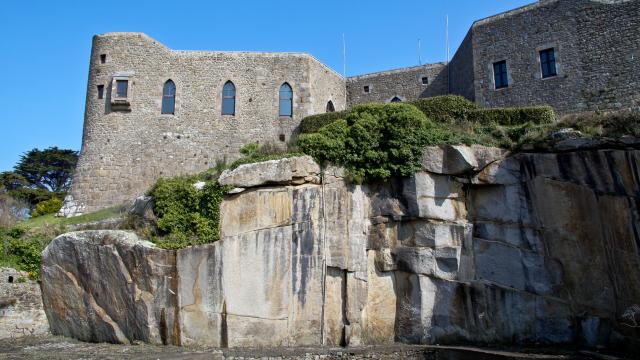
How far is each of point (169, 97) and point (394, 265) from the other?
49.4ft

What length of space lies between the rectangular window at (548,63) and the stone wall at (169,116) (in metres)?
11.1

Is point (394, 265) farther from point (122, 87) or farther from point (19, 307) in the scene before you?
point (122, 87)

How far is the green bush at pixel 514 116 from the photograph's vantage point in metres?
18.4

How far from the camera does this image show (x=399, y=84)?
27906 mm

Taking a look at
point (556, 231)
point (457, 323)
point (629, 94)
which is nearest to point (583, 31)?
point (629, 94)

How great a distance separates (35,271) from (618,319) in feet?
62.0

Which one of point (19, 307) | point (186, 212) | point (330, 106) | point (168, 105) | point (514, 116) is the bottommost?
point (19, 307)

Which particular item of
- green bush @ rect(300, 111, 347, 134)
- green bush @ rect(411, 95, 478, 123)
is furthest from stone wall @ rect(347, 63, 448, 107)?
green bush @ rect(411, 95, 478, 123)

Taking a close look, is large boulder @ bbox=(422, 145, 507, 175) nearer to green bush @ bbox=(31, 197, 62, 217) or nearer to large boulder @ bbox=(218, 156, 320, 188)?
large boulder @ bbox=(218, 156, 320, 188)

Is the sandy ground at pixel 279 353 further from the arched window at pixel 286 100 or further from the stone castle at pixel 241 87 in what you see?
the arched window at pixel 286 100

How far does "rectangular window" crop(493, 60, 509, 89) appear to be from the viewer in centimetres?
2310

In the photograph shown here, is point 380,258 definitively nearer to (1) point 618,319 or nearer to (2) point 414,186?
(2) point 414,186

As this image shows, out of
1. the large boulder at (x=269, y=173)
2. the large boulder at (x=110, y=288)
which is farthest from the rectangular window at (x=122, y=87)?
the large boulder at (x=269, y=173)

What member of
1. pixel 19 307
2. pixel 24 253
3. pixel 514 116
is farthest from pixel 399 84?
pixel 19 307
